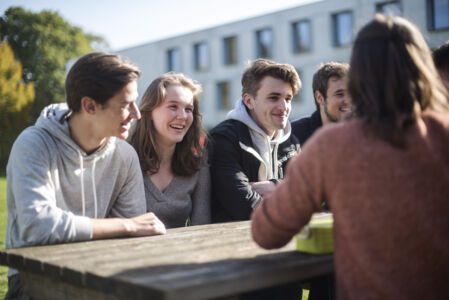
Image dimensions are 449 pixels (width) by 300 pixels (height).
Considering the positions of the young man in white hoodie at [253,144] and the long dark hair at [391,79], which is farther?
the young man in white hoodie at [253,144]

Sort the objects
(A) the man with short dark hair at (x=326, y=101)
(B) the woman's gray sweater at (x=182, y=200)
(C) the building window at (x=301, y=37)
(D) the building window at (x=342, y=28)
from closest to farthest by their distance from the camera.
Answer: (B) the woman's gray sweater at (x=182, y=200) < (A) the man with short dark hair at (x=326, y=101) < (D) the building window at (x=342, y=28) < (C) the building window at (x=301, y=37)

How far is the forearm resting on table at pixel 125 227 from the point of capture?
103 inches

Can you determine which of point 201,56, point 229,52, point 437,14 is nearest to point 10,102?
point 201,56

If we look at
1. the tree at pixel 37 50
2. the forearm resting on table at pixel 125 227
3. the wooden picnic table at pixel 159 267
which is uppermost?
the tree at pixel 37 50

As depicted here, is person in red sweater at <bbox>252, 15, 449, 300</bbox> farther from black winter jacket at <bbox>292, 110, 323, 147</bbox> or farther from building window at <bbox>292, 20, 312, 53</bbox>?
building window at <bbox>292, 20, 312, 53</bbox>

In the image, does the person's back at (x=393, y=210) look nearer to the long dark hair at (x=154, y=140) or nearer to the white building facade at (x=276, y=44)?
the long dark hair at (x=154, y=140)

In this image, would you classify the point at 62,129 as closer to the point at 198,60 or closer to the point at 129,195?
the point at 129,195

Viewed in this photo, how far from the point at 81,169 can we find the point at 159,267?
122 centimetres

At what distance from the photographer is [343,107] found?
5234 mm

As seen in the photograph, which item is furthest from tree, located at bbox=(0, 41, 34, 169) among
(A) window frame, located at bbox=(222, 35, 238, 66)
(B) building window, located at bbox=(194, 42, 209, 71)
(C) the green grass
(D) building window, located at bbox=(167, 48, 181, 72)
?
(C) the green grass

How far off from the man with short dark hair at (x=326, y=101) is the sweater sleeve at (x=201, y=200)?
1.50 m

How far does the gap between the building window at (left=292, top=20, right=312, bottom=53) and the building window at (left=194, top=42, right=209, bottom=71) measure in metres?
6.57

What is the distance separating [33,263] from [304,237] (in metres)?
1.16

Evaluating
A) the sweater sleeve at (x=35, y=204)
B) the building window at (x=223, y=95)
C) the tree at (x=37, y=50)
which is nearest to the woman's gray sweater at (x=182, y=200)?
the sweater sleeve at (x=35, y=204)
